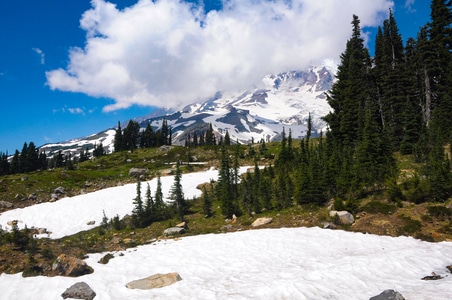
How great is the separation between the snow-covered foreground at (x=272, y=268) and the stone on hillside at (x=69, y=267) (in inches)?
19.7

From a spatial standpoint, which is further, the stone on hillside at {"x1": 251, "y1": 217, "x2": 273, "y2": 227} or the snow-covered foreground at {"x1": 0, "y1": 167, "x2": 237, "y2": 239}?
the snow-covered foreground at {"x1": 0, "y1": 167, "x2": 237, "y2": 239}

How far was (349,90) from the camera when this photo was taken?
139 ft

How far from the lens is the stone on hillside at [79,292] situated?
11.3 meters

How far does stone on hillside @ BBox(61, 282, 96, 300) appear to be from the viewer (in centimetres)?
1130

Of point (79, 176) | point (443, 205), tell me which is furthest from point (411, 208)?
point (79, 176)

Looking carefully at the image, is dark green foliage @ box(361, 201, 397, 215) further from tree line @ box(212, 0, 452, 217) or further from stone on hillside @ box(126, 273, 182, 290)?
stone on hillside @ box(126, 273, 182, 290)

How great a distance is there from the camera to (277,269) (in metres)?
14.4

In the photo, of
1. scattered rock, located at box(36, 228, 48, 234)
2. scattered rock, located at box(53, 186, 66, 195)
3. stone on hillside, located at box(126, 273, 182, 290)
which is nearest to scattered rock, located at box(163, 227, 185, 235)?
stone on hillside, located at box(126, 273, 182, 290)

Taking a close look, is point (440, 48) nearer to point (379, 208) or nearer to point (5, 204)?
point (379, 208)

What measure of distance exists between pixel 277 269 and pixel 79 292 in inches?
365

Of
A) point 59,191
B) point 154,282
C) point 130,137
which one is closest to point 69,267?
point 154,282

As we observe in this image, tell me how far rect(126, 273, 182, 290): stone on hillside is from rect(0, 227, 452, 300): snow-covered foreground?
1.07 ft

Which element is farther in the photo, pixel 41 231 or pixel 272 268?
pixel 41 231

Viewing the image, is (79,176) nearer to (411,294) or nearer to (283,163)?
(283,163)
